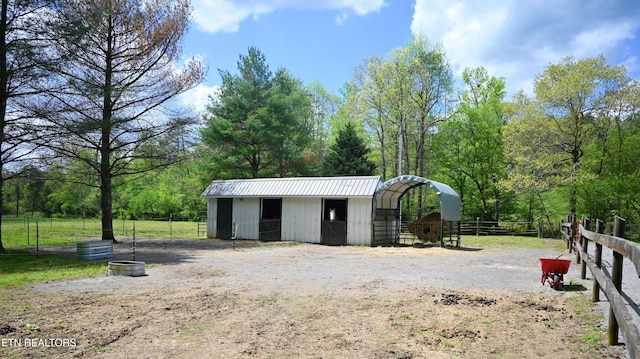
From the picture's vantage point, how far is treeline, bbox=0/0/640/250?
14414 millimetres

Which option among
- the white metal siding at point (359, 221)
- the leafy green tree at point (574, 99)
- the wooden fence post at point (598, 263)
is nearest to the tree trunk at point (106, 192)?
the white metal siding at point (359, 221)

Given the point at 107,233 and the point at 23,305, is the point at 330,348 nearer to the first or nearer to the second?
the point at 23,305

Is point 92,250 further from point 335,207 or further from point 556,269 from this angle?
point 556,269

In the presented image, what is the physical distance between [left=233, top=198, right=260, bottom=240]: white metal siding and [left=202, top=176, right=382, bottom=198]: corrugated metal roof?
1.65 feet

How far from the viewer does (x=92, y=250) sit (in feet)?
40.3

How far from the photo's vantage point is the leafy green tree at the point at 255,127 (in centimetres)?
3064

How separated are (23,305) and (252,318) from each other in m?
3.61

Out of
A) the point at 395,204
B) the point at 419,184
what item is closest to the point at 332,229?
the point at 395,204

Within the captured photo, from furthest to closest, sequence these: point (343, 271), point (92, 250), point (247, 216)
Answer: point (247, 216) < point (92, 250) < point (343, 271)

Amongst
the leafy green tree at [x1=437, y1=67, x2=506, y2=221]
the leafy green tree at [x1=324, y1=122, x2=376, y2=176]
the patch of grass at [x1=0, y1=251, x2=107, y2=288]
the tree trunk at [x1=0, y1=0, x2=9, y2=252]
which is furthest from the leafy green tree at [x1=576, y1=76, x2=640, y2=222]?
the tree trunk at [x1=0, y1=0, x2=9, y2=252]

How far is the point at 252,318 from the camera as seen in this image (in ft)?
18.6

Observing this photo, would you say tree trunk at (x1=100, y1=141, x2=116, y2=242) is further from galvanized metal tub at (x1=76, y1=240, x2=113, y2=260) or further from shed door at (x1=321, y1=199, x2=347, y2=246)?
shed door at (x1=321, y1=199, x2=347, y2=246)

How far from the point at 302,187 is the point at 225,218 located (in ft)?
16.9

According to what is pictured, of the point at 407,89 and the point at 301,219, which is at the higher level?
the point at 407,89
